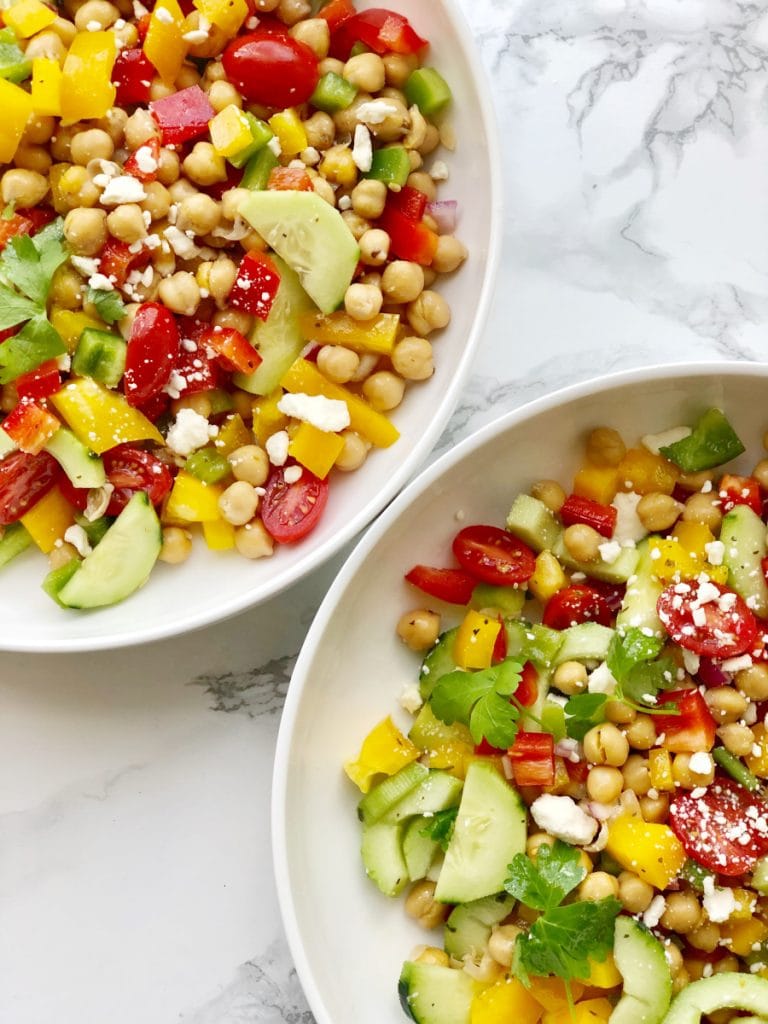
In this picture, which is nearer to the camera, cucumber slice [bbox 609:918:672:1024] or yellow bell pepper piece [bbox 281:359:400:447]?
cucumber slice [bbox 609:918:672:1024]

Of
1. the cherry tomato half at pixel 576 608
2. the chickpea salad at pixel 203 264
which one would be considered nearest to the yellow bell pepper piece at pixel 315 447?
the chickpea salad at pixel 203 264

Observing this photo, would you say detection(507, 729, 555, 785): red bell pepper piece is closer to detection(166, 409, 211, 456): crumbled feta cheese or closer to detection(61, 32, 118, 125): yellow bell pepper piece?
detection(166, 409, 211, 456): crumbled feta cheese

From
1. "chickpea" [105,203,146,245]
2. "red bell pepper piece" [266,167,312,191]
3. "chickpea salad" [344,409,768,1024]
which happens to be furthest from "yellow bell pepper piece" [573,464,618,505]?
"chickpea" [105,203,146,245]

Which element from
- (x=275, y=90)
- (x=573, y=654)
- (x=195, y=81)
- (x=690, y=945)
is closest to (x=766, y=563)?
(x=573, y=654)

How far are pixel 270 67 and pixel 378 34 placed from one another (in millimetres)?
247

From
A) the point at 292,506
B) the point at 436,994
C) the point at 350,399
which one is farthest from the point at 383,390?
the point at 436,994

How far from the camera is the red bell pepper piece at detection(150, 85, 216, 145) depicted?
2.35 m

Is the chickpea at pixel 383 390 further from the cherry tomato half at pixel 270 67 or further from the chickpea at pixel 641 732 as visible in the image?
the chickpea at pixel 641 732

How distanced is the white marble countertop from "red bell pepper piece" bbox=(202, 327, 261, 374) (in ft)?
1.87

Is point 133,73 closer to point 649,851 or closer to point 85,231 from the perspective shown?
point 85,231

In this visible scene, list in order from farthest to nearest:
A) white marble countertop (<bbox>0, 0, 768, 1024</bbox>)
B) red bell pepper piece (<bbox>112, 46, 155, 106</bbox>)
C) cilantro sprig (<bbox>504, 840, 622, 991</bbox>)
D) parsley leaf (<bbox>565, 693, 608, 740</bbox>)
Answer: white marble countertop (<bbox>0, 0, 768, 1024</bbox>) → red bell pepper piece (<bbox>112, 46, 155, 106</bbox>) → parsley leaf (<bbox>565, 693, 608, 740</bbox>) → cilantro sprig (<bbox>504, 840, 622, 991</bbox>)

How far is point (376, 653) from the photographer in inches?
96.1

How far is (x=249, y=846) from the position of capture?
2621mm

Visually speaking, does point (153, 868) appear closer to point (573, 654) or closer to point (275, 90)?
point (573, 654)
